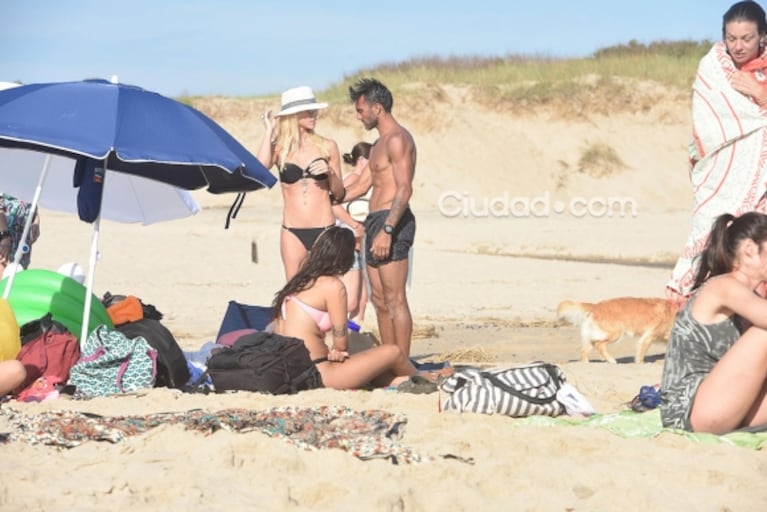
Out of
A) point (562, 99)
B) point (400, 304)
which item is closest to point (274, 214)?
point (562, 99)

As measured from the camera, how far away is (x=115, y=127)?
6539 mm

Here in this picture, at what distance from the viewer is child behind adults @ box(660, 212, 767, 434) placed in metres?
5.35

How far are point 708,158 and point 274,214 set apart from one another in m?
21.1

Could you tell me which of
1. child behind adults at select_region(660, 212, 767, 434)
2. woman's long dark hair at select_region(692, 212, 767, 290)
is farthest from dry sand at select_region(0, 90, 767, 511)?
woman's long dark hair at select_region(692, 212, 767, 290)

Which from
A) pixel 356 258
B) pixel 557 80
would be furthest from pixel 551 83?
pixel 356 258

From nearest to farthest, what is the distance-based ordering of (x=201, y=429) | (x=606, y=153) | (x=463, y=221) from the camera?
(x=201, y=429), (x=463, y=221), (x=606, y=153)

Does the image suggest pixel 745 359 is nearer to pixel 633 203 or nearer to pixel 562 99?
pixel 633 203

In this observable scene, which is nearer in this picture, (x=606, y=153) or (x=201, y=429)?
(x=201, y=429)

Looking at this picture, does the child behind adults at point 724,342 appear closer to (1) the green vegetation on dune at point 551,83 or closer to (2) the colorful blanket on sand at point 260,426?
(2) the colorful blanket on sand at point 260,426

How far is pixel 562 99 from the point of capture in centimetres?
3750

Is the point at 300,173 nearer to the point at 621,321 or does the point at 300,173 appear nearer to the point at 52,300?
the point at 52,300

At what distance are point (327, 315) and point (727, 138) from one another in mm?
2481

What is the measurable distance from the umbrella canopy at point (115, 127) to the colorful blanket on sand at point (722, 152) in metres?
2.49

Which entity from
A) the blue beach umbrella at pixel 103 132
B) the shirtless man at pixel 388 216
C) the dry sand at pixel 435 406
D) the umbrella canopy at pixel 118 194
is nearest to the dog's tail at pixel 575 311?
the dry sand at pixel 435 406
